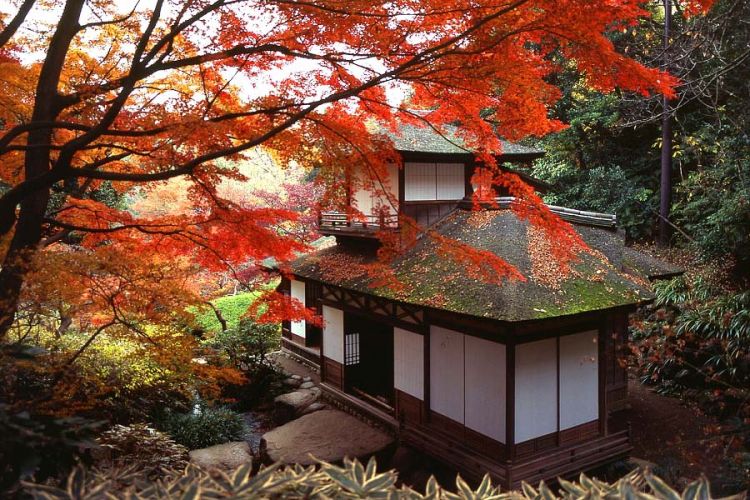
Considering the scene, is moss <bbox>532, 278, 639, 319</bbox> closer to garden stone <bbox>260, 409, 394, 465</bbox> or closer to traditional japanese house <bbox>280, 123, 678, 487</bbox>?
traditional japanese house <bbox>280, 123, 678, 487</bbox>

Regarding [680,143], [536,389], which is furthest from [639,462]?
[680,143]

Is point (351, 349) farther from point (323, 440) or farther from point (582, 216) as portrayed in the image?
point (582, 216)

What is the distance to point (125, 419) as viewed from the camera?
9.62 metres

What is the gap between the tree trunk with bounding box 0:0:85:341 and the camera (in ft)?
18.4

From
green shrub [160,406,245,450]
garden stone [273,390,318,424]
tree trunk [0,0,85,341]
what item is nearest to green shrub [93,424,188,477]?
green shrub [160,406,245,450]

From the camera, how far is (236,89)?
7.79 metres

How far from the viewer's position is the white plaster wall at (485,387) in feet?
27.0

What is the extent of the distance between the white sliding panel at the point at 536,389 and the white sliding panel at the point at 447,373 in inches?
42.1

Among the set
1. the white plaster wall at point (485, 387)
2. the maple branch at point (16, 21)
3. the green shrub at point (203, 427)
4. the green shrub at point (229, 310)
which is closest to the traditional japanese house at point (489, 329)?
the white plaster wall at point (485, 387)

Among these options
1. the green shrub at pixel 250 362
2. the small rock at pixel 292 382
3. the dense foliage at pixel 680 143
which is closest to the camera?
the dense foliage at pixel 680 143

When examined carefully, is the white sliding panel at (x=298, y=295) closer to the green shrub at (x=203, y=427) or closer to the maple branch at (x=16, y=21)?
the green shrub at (x=203, y=427)

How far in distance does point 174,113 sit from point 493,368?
6039 mm

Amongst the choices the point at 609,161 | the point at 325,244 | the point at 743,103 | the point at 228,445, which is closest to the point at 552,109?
the point at 609,161

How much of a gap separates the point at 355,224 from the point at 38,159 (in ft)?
21.5
